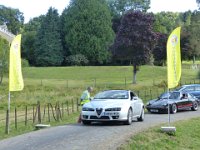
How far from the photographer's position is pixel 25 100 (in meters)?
Answer: 38.7

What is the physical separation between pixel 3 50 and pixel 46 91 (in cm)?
1808

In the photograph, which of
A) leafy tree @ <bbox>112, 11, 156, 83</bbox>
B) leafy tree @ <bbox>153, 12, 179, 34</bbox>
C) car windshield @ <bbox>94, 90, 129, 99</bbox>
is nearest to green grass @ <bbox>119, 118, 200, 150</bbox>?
car windshield @ <bbox>94, 90, 129, 99</bbox>

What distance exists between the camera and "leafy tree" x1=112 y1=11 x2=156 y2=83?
Answer: 188 ft

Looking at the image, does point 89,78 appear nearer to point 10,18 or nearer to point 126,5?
point 126,5

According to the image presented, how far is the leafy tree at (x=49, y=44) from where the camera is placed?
9832 centimetres

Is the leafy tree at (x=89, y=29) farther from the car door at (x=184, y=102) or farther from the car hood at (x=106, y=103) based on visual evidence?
the car hood at (x=106, y=103)

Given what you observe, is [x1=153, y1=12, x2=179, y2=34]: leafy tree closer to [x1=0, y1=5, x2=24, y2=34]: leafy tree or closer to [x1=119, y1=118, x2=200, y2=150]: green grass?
[x1=0, y1=5, x2=24, y2=34]: leafy tree

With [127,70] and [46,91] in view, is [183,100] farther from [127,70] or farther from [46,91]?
[127,70]

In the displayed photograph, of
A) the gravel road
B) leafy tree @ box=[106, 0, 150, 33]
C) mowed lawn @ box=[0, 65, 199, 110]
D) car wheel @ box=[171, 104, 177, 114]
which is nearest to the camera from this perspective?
A: the gravel road

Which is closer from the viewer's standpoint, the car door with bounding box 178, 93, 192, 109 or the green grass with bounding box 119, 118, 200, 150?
the green grass with bounding box 119, 118, 200, 150

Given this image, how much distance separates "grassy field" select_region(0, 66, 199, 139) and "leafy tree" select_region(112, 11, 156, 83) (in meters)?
3.53

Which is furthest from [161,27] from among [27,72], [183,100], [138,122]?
[138,122]

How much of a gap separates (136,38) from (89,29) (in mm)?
44786

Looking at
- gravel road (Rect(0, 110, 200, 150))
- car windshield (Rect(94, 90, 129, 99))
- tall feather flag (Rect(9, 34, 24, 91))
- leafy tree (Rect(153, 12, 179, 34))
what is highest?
leafy tree (Rect(153, 12, 179, 34))
